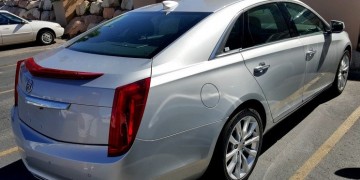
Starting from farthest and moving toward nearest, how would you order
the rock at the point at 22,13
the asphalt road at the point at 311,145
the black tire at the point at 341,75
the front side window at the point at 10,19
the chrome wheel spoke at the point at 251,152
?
the rock at the point at 22,13 → the front side window at the point at 10,19 → the black tire at the point at 341,75 → the asphalt road at the point at 311,145 → the chrome wheel spoke at the point at 251,152

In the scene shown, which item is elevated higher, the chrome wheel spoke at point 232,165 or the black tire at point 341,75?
the black tire at point 341,75

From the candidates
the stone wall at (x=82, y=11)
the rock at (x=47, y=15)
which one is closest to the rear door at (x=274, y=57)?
the stone wall at (x=82, y=11)

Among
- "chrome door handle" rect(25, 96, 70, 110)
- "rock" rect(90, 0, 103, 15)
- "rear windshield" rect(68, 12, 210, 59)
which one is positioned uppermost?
"rear windshield" rect(68, 12, 210, 59)

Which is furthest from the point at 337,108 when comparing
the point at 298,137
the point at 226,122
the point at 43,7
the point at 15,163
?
the point at 43,7

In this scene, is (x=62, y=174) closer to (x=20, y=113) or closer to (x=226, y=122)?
(x=20, y=113)

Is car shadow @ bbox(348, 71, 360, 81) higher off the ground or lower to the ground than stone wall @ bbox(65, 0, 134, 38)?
higher

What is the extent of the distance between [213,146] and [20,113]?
150 cm

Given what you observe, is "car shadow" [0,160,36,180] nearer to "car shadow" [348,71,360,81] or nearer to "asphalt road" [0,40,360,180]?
"asphalt road" [0,40,360,180]

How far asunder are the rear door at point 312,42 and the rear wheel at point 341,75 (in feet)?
1.99

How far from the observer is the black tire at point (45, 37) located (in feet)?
45.1

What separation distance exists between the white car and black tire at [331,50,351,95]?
36.7ft

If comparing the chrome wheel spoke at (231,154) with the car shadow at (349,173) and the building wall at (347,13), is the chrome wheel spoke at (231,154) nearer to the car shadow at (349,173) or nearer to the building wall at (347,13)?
the car shadow at (349,173)

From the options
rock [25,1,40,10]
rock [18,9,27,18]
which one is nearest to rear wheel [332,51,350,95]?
rock [25,1,40,10]

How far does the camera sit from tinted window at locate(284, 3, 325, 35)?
13.5 ft
